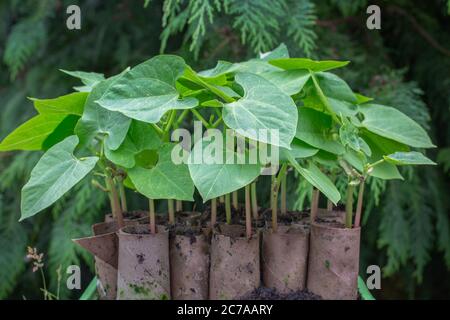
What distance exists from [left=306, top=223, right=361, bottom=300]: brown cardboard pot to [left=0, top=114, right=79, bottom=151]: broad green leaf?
309mm

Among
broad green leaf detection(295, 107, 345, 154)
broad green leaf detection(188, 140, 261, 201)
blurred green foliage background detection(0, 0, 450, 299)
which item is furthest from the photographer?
blurred green foliage background detection(0, 0, 450, 299)

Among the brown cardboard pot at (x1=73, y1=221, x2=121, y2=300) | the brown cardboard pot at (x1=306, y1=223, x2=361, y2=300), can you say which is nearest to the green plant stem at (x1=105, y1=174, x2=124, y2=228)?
the brown cardboard pot at (x1=73, y1=221, x2=121, y2=300)

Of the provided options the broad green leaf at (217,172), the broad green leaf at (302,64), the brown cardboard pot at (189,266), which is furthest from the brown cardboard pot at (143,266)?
the broad green leaf at (302,64)

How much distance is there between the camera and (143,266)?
59 cm

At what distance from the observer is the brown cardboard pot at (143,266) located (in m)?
0.59

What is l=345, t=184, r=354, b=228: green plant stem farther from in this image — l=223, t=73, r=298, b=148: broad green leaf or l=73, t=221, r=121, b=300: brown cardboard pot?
l=73, t=221, r=121, b=300: brown cardboard pot

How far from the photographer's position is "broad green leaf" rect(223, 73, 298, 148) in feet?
1.65

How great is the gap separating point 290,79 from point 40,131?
30 centimetres

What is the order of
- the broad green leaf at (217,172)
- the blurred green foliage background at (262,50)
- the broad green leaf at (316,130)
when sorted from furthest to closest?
the blurred green foliage background at (262,50) < the broad green leaf at (316,130) < the broad green leaf at (217,172)

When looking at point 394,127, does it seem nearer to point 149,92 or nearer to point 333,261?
point 333,261

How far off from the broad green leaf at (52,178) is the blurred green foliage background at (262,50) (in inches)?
20.9

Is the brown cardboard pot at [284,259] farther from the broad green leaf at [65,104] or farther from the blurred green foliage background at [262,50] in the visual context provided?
the blurred green foliage background at [262,50]
